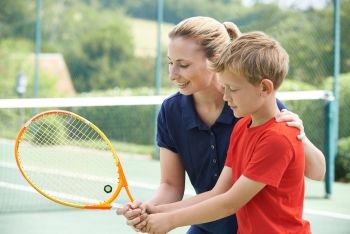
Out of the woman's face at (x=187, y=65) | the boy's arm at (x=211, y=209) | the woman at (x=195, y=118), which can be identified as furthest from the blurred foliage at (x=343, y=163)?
the boy's arm at (x=211, y=209)

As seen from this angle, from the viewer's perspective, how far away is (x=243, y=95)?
114 inches

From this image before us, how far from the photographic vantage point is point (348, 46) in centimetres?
1082

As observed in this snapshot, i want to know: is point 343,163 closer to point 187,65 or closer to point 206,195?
point 187,65

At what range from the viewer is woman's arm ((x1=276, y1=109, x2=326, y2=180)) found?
2930mm

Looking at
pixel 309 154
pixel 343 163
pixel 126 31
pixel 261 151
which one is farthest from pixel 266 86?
pixel 126 31

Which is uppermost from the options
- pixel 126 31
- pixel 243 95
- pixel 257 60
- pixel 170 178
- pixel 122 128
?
pixel 257 60

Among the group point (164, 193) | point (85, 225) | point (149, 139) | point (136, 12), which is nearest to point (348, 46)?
point (149, 139)

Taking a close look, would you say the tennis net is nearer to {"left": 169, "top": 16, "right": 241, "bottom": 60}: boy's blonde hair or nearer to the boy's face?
{"left": 169, "top": 16, "right": 241, "bottom": 60}: boy's blonde hair

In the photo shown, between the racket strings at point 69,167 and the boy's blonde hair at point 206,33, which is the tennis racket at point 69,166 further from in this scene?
the boy's blonde hair at point 206,33

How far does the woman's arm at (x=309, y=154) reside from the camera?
293 centimetres

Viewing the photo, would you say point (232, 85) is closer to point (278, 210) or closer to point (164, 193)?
point (278, 210)

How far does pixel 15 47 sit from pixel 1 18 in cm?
102

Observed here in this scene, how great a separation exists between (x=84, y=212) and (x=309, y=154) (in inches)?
160

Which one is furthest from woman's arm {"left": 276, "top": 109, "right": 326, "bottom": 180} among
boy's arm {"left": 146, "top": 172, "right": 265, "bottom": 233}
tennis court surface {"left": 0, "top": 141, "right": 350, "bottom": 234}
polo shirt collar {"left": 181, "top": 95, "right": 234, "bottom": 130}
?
tennis court surface {"left": 0, "top": 141, "right": 350, "bottom": 234}
